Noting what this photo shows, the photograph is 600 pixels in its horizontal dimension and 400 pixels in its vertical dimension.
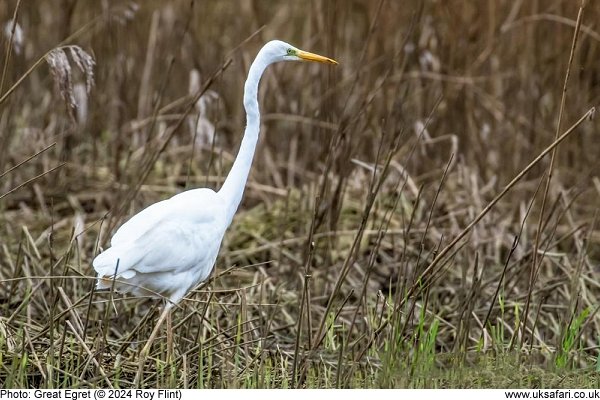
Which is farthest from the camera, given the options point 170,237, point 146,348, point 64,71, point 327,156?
point 327,156

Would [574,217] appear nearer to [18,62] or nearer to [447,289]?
[447,289]

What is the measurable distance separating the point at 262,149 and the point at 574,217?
1.47 meters

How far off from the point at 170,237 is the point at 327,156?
0.87m

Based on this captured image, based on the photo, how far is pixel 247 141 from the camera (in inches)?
108

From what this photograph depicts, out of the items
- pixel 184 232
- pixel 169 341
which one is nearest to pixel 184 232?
pixel 184 232

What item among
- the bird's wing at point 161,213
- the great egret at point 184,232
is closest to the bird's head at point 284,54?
the great egret at point 184,232

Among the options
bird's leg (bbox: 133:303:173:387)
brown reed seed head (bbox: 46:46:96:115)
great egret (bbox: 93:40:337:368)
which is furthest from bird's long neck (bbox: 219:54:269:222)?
brown reed seed head (bbox: 46:46:96:115)

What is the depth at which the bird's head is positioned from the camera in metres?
2.71

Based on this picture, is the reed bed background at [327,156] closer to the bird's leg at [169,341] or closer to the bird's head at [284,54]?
the bird's leg at [169,341]

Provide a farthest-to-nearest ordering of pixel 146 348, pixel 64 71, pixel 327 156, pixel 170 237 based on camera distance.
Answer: pixel 327 156
pixel 170 237
pixel 146 348
pixel 64 71

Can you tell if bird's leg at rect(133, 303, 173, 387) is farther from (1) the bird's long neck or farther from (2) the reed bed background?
(1) the bird's long neck

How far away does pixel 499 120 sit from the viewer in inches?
186

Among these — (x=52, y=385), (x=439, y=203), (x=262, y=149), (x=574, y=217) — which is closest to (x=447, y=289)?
(x=439, y=203)

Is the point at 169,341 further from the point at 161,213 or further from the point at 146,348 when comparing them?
the point at 161,213
